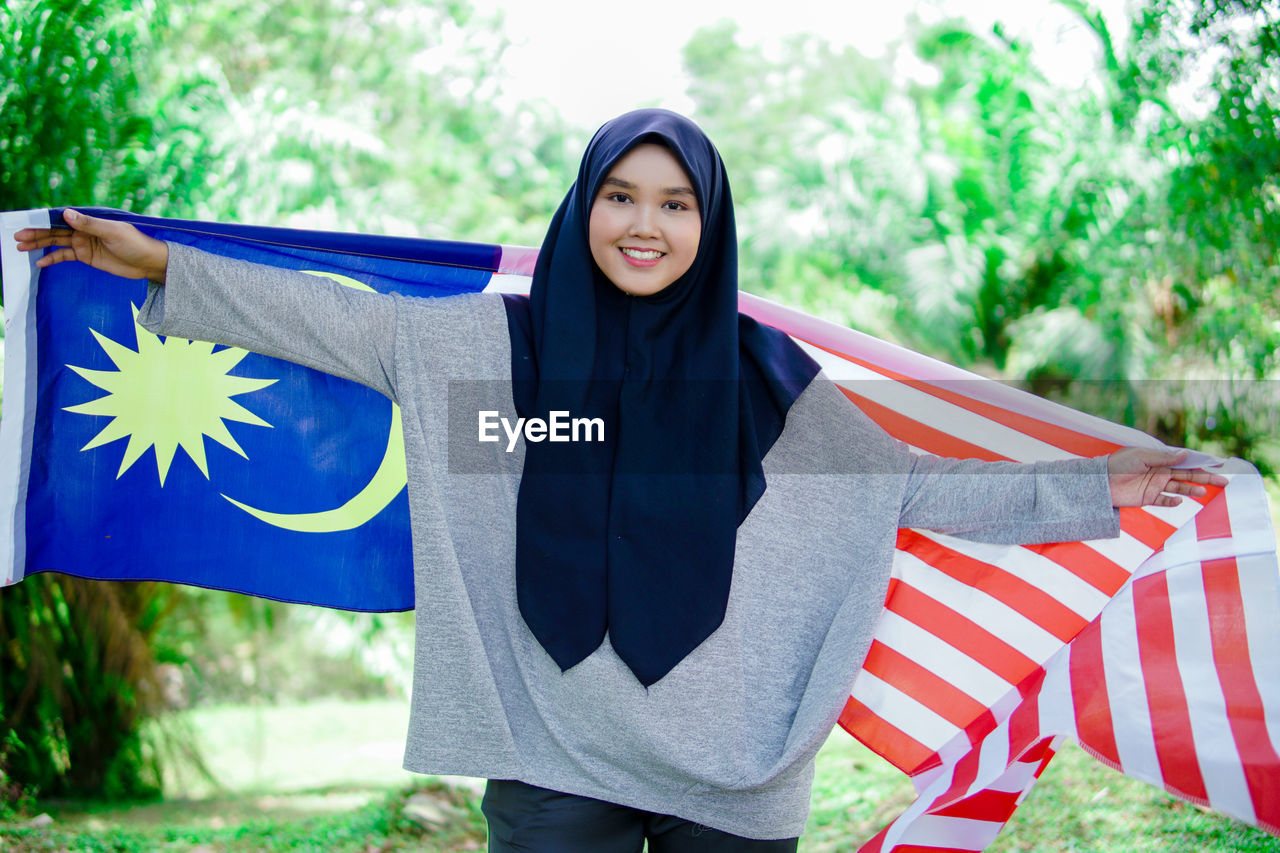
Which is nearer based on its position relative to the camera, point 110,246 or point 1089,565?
point 110,246

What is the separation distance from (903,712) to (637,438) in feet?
3.19

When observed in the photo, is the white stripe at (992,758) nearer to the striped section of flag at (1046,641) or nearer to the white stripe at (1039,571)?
the striped section of flag at (1046,641)

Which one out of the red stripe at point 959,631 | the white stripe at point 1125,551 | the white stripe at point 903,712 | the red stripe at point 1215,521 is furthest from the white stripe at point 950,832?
the red stripe at point 1215,521

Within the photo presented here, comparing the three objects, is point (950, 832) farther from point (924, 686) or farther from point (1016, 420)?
point (1016, 420)

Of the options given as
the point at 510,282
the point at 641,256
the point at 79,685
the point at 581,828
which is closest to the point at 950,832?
the point at 581,828

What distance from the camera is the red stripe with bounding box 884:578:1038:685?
2248 millimetres

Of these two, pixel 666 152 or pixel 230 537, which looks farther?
pixel 230 537

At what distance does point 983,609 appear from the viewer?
228cm

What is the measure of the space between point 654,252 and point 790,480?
49cm

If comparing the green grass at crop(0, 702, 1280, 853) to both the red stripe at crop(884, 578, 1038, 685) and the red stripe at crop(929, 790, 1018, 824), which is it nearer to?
the red stripe at crop(884, 578, 1038, 685)

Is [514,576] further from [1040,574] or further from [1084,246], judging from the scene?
[1084,246]

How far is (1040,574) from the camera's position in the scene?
224 centimetres

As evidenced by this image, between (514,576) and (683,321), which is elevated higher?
(683,321)

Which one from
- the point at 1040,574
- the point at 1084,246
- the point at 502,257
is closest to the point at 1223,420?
the point at 1084,246
